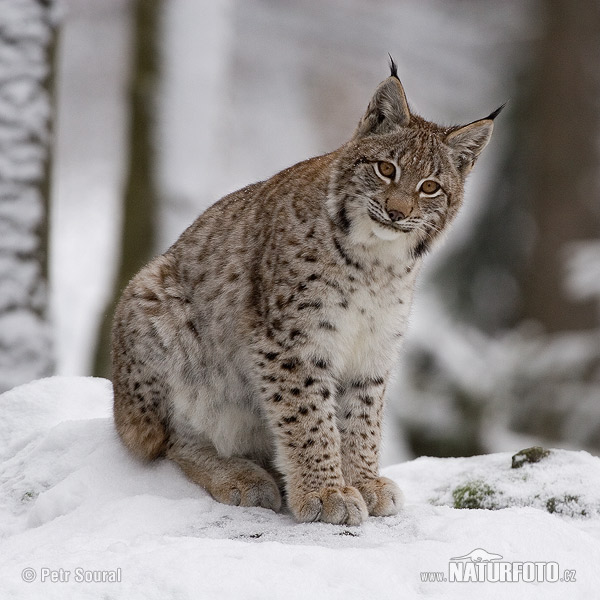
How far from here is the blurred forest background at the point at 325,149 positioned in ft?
19.6

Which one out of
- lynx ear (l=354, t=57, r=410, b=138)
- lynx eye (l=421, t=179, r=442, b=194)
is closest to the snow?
lynx eye (l=421, t=179, r=442, b=194)

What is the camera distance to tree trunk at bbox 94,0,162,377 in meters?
7.45

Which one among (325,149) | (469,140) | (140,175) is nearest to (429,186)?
(469,140)

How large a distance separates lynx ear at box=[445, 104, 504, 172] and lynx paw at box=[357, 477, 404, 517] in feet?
4.63

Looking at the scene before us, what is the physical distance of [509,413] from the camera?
9461 mm

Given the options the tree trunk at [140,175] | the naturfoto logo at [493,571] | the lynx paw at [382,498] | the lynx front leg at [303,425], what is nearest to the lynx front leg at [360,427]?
the lynx paw at [382,498]

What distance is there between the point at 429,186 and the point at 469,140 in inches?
15.2

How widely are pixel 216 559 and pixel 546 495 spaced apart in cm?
183

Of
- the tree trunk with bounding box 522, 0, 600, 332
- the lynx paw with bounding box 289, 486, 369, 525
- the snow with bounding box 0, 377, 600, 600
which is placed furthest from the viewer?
the tree trunk with bounding box 522, 0, 600, 332

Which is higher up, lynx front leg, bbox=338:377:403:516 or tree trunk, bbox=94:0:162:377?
tree trunk, bbox=94:0:162:377

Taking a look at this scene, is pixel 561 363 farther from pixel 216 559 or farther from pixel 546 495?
pixel 216 559

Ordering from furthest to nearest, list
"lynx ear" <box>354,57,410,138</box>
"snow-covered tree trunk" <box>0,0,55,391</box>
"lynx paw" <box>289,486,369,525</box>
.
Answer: "snow-covered tree trunk" <box>0,0,55,391</box>, "lynx ear" <box>354,57,410,138</box>, "lynx paw" <box>289,486,369,525</box>

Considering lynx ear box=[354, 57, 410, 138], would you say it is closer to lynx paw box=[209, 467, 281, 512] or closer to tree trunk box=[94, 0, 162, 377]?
lynx paw box=[209, 467, 281, 512]

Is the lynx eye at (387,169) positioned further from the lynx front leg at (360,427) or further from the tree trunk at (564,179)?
the tree trunk at (564,179)
